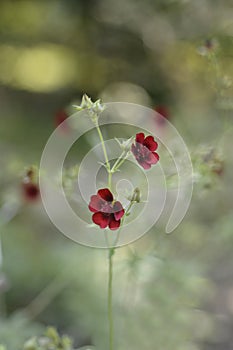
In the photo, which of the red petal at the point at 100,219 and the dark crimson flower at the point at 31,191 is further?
the dark crimson flower at the point at 31,191

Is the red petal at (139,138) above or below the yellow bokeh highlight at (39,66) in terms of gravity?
below

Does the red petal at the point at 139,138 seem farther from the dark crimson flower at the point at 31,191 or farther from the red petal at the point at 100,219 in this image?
the dark crimson flower at the point at 31,191

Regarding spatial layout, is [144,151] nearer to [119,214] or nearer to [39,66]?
[119,214]

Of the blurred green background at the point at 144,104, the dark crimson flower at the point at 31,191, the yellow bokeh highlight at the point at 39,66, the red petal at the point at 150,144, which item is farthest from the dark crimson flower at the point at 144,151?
the yellow bokeh highlight at the point at 39,66

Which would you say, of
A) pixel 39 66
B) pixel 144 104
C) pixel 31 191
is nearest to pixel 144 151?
pixel 31 191

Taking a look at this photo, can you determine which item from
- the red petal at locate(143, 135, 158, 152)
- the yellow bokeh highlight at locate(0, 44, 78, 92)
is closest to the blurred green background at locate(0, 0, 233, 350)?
the yellow bokeh highlight at locate(0, 44, 78, 92)

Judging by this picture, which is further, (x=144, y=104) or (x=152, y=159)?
(x=144, y=104)
